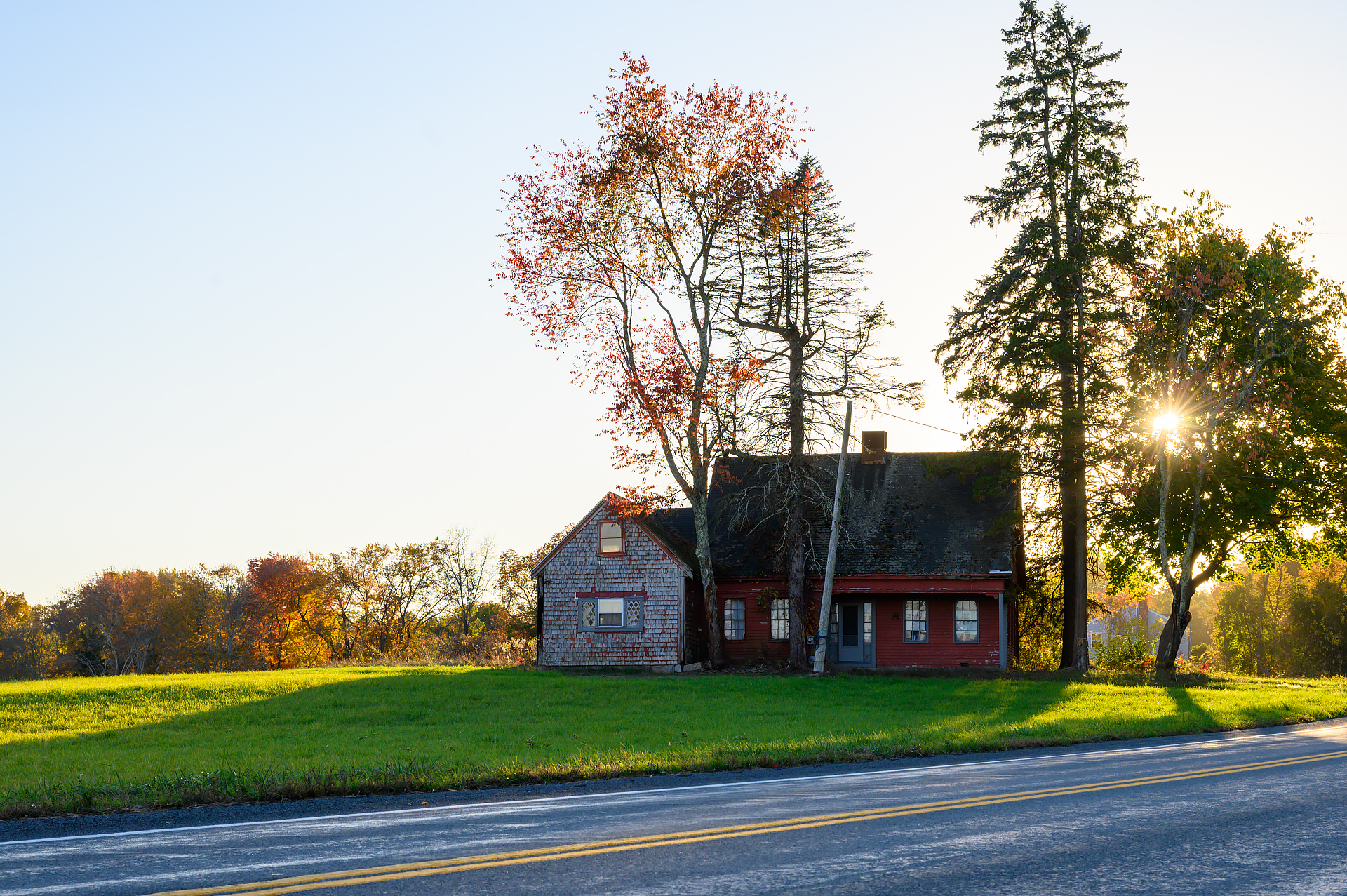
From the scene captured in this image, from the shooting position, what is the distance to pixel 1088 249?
107 feet

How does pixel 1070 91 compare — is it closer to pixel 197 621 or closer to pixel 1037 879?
pixel 1037 879

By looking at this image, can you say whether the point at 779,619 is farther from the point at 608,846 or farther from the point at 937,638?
the point at 608,846

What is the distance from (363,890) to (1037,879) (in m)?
3.96

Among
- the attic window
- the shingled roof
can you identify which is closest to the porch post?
the shingled roof

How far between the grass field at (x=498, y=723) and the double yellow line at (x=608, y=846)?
15.1 ft

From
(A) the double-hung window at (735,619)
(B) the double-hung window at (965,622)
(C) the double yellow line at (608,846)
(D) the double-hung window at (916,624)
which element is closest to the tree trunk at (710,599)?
(A) the double-hung window at (735,619)

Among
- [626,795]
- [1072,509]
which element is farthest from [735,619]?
[626,795]

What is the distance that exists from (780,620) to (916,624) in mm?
4613

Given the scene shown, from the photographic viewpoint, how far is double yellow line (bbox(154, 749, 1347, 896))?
611 centimetres

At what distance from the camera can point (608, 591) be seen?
1384 inches

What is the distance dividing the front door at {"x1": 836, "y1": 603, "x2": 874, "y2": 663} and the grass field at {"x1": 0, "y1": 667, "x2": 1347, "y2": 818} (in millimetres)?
4329

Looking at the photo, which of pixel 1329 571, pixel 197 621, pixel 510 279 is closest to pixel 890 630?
pixel 510 279

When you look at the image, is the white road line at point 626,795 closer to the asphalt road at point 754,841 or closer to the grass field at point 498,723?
the asphalt road at point 754,841

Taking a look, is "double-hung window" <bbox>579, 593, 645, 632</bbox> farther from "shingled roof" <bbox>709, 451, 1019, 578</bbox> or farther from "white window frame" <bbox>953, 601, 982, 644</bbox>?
"white window frame" <bbox>953, 601, 982, 644</bbox>
